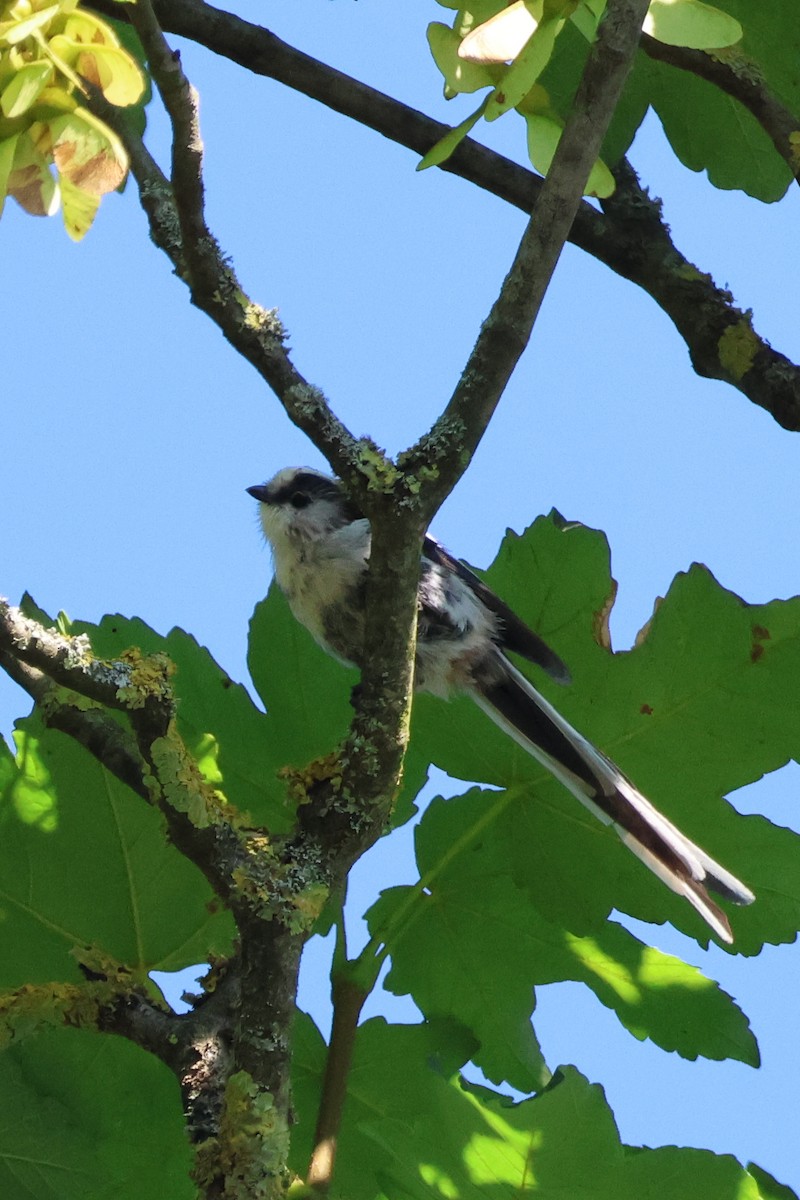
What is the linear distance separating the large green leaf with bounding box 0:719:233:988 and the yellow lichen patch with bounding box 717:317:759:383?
121 centimetres

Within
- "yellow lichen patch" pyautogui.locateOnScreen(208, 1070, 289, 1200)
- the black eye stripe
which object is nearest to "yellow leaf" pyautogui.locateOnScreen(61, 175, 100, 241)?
"yellow lichen patch" pyautogui.locateOnScreen(208, 1070, 289, 1200)

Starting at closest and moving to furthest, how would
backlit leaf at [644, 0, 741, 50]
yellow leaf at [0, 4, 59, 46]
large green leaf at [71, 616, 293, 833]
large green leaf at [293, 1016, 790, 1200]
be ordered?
yellow leaf at [0, 4, 59, 46]
backlit leaf at [644, 0, 741, 50]
large green leaf at [293, 1016, 790, 1200]
large green leaf at [71, 616, 293, 833]

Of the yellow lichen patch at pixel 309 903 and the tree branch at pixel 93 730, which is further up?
the tree branch at pixel 93 730

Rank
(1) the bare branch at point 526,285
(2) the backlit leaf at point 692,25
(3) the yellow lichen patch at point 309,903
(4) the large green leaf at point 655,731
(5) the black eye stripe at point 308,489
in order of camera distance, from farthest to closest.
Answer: (5) the black eye stripe at point 308,489 → (4) the large green leaf at point 655,731 → (3) the yellow lichen patch at point 309,903 → (1) the bare branch at point 526,285 → (2) the backlit leaf at point 692,25

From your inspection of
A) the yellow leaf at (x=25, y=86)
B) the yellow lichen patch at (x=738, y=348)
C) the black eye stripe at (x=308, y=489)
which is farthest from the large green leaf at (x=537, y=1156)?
the black eye stripe at (x=308, y=489)

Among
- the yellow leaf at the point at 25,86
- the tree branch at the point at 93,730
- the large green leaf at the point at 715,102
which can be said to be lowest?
the tree branch at the point at 93,730

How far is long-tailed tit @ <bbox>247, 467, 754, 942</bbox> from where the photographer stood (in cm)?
204

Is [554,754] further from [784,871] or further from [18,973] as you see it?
[18,973]

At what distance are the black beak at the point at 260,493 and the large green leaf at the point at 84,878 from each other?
152cm

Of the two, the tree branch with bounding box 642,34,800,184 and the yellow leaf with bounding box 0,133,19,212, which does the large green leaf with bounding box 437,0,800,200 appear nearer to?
the tree branch with bounding box 642,34,800,184

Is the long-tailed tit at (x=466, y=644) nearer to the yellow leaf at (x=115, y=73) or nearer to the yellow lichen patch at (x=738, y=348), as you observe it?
the yellow lichen patch at (x=738, y=348)

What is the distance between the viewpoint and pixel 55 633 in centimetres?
169

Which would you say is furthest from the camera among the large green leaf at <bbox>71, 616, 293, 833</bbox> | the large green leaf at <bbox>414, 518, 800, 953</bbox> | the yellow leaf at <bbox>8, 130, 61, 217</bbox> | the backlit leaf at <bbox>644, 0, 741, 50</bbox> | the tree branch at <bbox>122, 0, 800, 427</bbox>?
the tree branch at <bbox>122, 0, 800, 427</bbox>

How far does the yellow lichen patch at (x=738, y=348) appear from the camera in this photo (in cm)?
229
